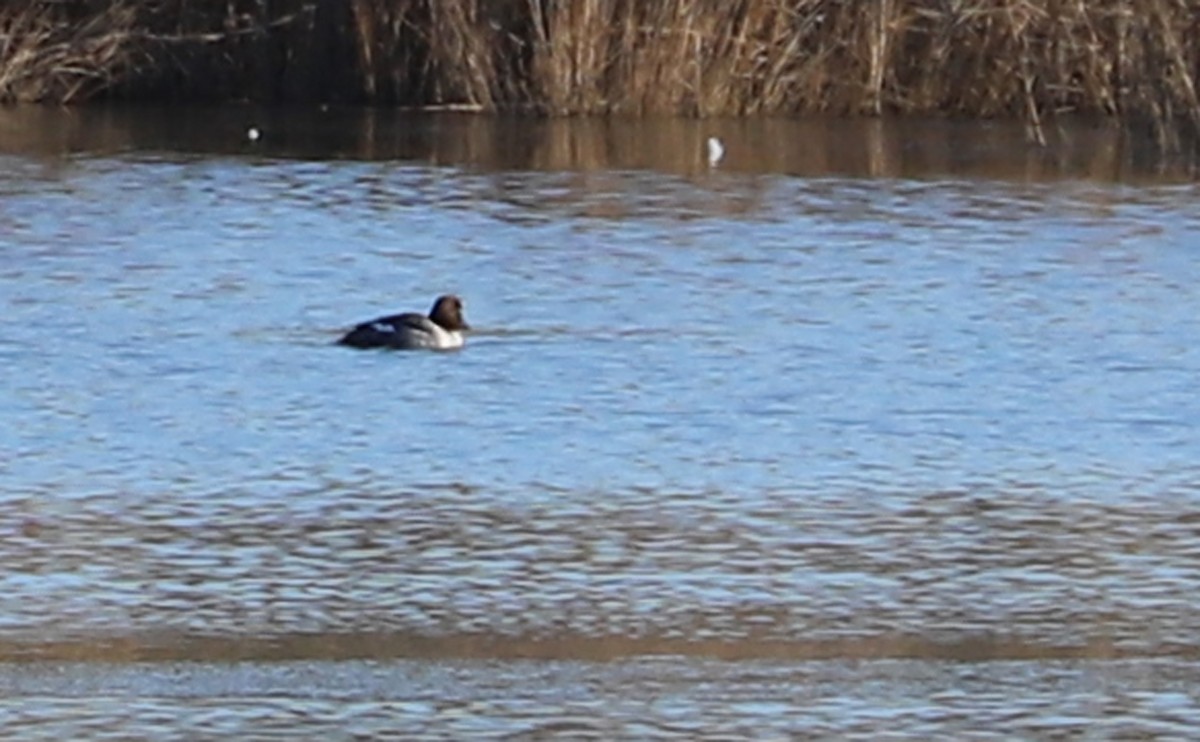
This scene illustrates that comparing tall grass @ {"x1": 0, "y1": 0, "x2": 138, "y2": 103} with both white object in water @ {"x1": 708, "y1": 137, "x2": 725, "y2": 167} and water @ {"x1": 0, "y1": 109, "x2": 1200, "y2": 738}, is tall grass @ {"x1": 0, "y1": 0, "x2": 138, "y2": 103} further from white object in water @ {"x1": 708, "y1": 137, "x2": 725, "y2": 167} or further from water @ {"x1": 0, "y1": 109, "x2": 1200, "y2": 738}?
white object in water @ {"x1": 708, "y1": 137, "x2": 725, "y2": 167}

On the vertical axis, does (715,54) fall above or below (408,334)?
above

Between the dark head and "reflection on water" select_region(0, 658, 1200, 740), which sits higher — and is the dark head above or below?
above

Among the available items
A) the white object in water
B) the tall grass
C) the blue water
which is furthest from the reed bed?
the blue water

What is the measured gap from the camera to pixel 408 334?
9.88 metres

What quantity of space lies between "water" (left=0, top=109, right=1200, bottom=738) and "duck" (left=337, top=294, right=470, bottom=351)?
3.3 inches

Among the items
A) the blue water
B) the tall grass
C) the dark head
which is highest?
the tall grass

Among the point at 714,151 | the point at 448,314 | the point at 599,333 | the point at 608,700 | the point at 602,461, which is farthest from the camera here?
the point at 714,151

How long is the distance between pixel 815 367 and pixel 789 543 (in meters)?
2.57

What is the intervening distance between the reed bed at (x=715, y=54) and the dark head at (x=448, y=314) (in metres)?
7.57

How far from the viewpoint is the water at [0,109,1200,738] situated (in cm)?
581

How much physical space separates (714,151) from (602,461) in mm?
8296

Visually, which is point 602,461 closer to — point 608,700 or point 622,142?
point 608,700

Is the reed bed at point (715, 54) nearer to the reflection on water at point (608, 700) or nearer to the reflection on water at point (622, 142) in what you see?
the reflection on water at point (622, 142)

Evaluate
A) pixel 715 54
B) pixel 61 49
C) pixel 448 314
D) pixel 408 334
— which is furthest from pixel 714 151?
pixel 408 334
